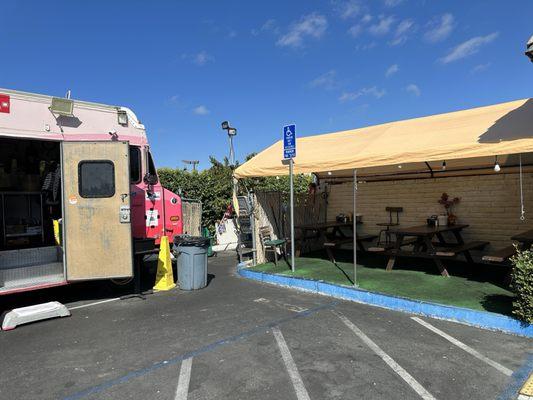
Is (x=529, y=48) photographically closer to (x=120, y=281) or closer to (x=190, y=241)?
(x=190, y=241)

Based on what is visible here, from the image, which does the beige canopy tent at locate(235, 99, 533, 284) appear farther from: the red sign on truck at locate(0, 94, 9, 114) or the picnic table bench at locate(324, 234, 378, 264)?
the red sign on truck at locate(0, 94, 9, 114)

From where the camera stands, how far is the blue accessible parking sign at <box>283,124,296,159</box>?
24.0ft

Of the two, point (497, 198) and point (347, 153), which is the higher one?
point (347, 153)

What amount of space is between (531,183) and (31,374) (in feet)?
29.8

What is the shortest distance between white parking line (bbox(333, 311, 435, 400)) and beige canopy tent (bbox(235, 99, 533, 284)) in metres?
1.69

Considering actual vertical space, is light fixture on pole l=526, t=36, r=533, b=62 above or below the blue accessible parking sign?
above

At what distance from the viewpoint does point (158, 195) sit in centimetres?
723

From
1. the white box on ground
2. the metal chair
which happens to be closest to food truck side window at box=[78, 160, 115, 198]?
the white box on ground

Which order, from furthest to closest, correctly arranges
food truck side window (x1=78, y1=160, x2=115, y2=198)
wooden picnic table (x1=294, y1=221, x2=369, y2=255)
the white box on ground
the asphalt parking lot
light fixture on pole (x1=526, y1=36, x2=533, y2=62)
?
wooden picnic table (x1=294, y1=221, x2=369, y2=255) → food truck side window (x1=78, y1=160, x2=115, y2=198) → the white box on ground → light fixture on pole (x1=526, y1=36, x2=533, y2=62) → the asphalt parking lot

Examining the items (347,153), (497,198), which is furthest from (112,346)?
(497,198)

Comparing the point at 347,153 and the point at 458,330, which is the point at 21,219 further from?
the point at 458,330

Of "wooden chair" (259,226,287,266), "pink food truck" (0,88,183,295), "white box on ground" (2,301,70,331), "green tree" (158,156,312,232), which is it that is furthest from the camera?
"green tree" (158,156,312,232)

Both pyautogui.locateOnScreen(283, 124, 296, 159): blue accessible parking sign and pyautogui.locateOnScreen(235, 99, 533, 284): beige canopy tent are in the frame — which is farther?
pyautogui.locateOnScreen(283, 124, 296, 159): blue accessible parking sign

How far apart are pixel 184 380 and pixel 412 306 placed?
3466mm
